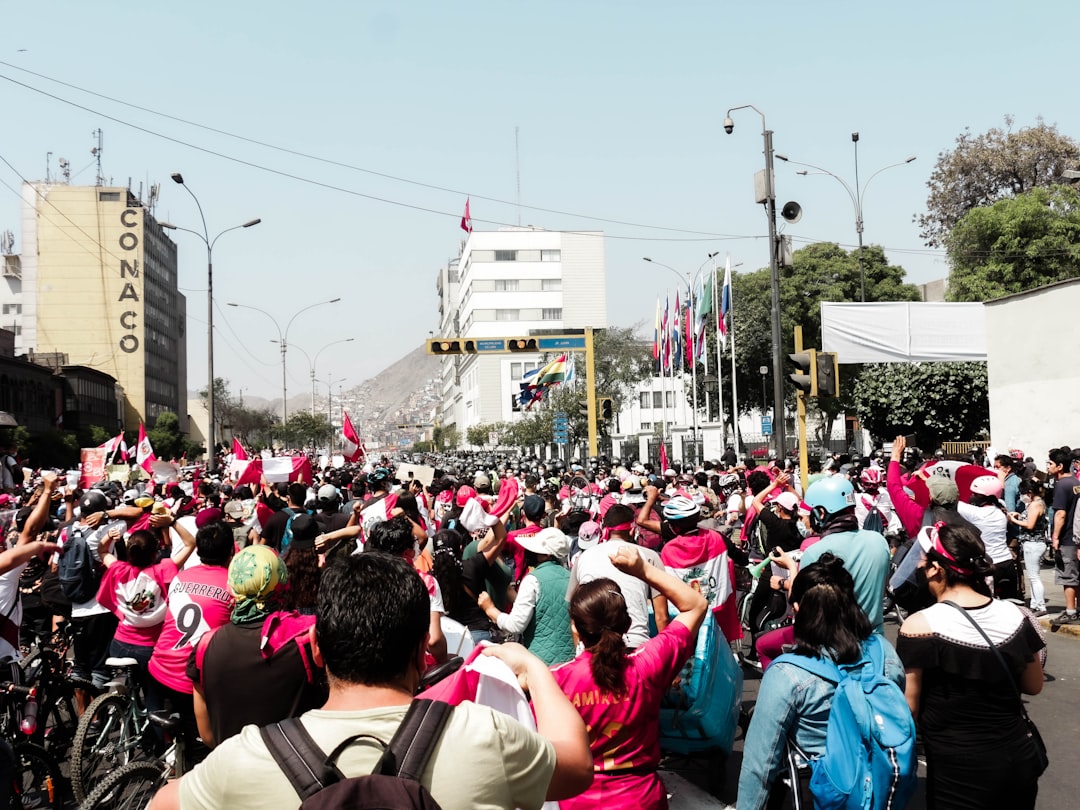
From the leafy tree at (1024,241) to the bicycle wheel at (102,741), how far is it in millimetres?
41859

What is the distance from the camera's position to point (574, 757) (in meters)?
2.38

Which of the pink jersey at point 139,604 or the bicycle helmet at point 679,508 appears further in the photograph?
the bicycle helmet at point 679,508

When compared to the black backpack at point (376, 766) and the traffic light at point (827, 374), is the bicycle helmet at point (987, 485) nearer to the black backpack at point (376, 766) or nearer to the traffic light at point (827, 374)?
the traffic light at point (827, 374)

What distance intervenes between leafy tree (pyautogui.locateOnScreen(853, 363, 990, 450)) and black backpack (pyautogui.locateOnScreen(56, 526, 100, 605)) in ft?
132

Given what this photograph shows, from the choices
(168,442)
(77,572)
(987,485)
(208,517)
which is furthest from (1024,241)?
(168,442)

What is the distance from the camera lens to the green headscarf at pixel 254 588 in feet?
13.7

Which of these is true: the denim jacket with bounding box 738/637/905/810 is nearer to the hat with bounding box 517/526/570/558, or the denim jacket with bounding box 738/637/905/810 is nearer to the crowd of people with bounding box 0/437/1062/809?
the crowd of people with bounding box 0/437/1062/809

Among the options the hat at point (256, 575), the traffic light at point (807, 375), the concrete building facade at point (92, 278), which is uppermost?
the concrete building facade at point (92, 278)

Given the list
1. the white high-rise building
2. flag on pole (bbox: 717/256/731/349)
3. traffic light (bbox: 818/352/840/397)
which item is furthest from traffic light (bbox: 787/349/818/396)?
the white high-rise building

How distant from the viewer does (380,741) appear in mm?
2018

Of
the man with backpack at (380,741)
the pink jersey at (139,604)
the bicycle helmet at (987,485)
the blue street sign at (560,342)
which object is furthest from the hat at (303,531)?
the blue street sign at (560,342)

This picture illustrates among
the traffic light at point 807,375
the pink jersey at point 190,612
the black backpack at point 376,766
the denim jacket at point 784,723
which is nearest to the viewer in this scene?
the black backpack at point 376,766

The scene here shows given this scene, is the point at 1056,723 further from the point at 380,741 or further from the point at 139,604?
the point at 380,741

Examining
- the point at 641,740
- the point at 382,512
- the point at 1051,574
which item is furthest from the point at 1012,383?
the point at 641,740
